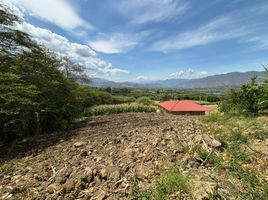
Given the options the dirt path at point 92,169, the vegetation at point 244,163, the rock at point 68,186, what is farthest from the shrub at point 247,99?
the rock at point 68,186

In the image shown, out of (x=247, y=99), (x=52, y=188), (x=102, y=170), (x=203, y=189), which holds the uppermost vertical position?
(x=247, y=99)

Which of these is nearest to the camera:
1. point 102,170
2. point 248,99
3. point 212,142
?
point 102,170

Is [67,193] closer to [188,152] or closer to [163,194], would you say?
[163,194]

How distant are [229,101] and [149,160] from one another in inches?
209

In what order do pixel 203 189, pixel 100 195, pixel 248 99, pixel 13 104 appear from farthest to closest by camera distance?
pixel 248 99 < pixel 13 104 < pixel 100 195 < pixel 203 189

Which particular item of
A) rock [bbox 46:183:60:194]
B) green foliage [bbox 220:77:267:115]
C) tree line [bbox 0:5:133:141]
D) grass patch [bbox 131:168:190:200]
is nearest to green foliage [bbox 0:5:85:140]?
tree line [bbox 0:5:133:141]

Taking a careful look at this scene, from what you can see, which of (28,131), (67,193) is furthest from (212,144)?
(28,131)

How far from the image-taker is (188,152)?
3340mm

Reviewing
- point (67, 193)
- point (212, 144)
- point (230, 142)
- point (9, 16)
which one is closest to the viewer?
point (67, 193)

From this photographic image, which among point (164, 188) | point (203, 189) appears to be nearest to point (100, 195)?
point (164, 188)

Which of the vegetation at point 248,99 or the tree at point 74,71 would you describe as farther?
the tree at point 74,71

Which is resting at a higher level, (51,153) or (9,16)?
(9,16)

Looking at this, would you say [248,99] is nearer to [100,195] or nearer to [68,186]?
[100,195]

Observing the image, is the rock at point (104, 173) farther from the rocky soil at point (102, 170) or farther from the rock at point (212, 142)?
the rock at point (212, 142)
